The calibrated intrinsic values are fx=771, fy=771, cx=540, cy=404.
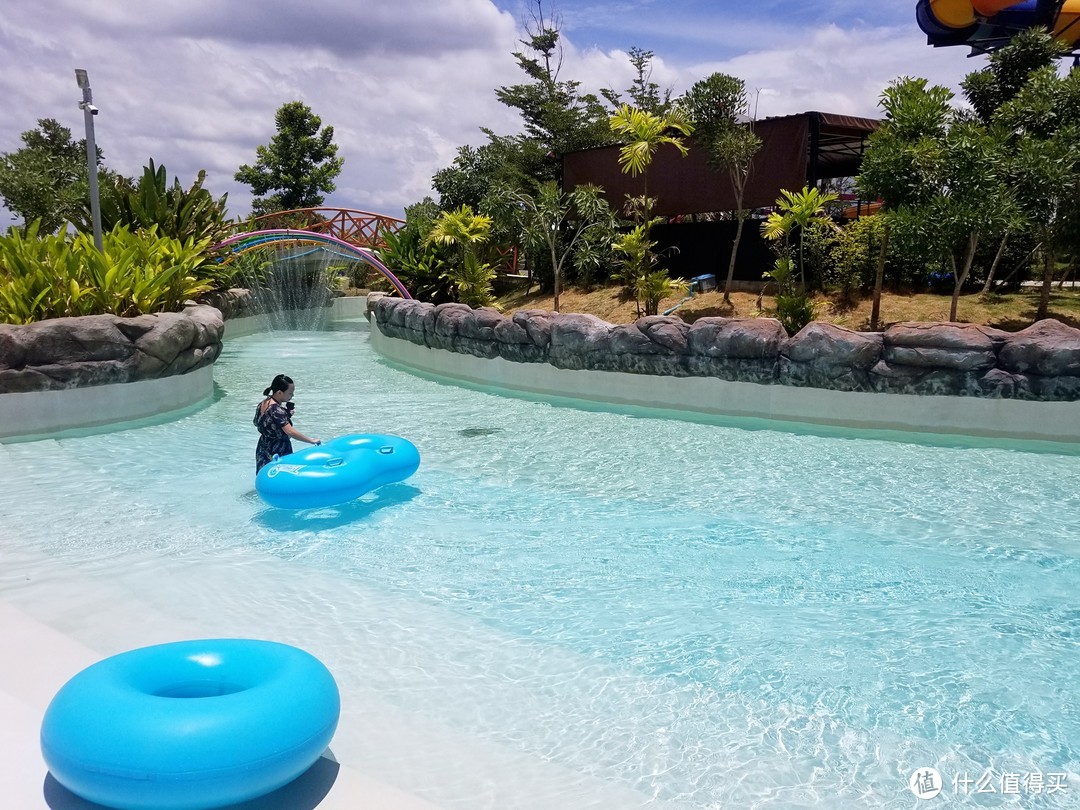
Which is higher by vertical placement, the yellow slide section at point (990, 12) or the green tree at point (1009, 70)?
the yellow slide section at point (990, 12)

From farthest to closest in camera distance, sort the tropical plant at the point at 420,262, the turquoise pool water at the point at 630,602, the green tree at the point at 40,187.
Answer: the green tree at the point at 40,187 < the tropical plant at the point at 420,262 < the turquoise pool water at the point at 630,602

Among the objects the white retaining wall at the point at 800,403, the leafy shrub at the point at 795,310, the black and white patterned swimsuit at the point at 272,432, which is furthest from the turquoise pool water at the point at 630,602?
the leafy shrub at the point at 795,310

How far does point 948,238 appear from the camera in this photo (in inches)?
427

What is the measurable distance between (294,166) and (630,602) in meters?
35.0

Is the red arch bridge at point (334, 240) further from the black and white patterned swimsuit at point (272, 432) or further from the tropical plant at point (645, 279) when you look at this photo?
the black and white patterned swimsuit at point (272, 432)

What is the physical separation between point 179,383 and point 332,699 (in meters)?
8.86

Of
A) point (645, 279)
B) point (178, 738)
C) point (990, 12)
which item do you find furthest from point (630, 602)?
point (990, 12)

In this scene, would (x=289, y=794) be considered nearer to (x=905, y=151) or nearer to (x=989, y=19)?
(x=905, y=151)

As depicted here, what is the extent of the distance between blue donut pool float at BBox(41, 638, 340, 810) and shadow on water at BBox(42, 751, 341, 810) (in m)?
0.10

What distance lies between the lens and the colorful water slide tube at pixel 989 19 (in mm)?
18906

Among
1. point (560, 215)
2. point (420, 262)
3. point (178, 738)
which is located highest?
Result: point (560, 215)

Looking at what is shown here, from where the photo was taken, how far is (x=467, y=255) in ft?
53.3

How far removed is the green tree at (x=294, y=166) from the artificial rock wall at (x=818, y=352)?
26400 millimetres

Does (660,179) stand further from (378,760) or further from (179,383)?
(378,760)
